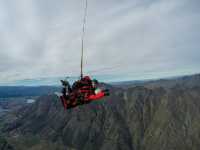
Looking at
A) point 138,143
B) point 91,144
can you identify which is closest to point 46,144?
point 91,144

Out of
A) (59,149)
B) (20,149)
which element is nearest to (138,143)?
(59,149)

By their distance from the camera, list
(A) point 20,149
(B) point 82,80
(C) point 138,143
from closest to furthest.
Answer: (B) point 82,80, (A) point 20,149, (C) point 138,143

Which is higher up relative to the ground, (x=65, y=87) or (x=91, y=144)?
(x=65, y=87)

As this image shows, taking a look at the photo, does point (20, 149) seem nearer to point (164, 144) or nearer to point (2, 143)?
point (2, 143)

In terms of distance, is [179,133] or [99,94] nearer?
[99,94]

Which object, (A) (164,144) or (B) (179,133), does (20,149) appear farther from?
(B) (179,133)

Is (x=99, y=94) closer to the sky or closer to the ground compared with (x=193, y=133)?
closer to the sky

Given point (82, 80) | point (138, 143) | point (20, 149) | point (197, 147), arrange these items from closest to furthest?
point (82, 80)
point (20, 149)
point (197, 147)
point (138, 143)

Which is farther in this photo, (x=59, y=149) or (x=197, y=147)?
(x=197, y=147)

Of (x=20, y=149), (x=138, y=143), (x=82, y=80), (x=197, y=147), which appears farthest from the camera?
(x=138, y=143)
